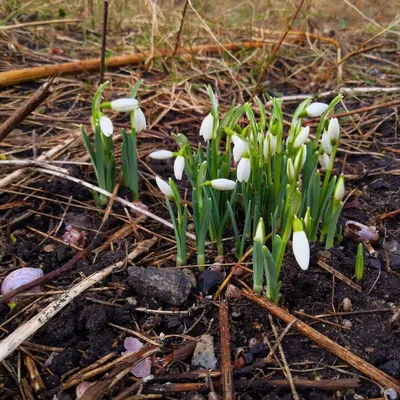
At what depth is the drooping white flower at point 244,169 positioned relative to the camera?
1771mm

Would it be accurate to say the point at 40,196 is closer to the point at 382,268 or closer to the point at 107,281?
the point at 107,281

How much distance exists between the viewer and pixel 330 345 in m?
1.63

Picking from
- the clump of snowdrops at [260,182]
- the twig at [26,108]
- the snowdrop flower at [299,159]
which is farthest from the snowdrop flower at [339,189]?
the twig at [26,108]

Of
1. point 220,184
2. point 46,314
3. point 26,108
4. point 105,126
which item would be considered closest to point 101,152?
point 105,126

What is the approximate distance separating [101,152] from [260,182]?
70 centimetres

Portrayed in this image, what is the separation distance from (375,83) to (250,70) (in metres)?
0.87

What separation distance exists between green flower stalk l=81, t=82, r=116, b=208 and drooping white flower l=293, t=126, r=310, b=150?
28.2 inches

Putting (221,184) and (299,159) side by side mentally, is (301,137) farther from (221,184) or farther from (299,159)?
(221,184)

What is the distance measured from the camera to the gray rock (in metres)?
1.79

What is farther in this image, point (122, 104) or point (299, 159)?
point (122, 104)

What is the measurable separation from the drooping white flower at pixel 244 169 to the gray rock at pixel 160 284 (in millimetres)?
414

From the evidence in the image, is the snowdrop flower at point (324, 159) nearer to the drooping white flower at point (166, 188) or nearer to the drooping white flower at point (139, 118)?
the drooping white flower at point (166, 188)

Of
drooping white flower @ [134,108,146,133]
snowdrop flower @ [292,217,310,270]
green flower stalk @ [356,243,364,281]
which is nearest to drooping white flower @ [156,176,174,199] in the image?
drooping white flower @ [134,108,146,133]

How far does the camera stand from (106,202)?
234cm
